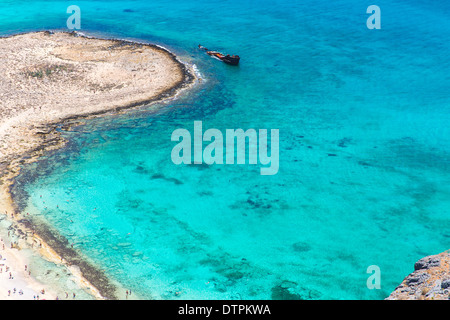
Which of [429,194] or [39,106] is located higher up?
[39,106]

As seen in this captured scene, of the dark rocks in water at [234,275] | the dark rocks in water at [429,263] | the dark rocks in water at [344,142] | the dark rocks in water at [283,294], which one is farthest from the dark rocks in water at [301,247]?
the dark rocks in water at [344,142]

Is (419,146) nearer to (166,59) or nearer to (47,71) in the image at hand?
(166,59)

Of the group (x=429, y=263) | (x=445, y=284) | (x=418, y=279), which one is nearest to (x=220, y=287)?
(x=418, y=279)

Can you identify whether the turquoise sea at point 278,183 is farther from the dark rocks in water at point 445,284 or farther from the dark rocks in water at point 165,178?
the dark rocks in water at point 445,284

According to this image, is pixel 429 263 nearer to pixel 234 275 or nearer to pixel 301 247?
pixel 301 247

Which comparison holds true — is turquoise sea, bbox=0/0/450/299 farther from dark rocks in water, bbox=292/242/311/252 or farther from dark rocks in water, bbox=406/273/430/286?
dark rocks in water, bbox=406/273/430/286

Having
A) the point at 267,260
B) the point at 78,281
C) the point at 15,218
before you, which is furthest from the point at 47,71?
the point at 267,260
